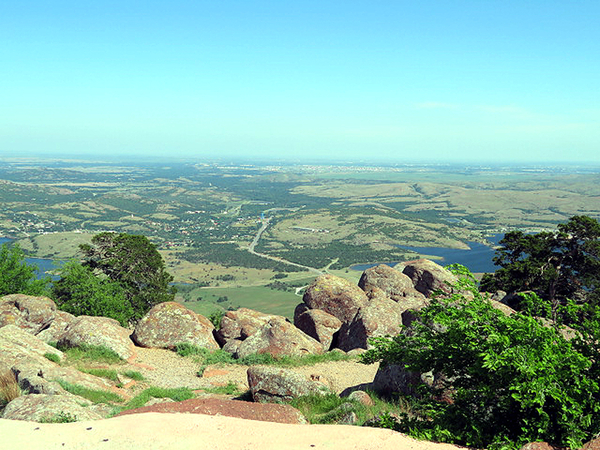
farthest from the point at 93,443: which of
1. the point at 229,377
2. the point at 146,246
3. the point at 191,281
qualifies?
the point at 191,281

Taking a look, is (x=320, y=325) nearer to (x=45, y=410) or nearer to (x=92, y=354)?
(x=92, y=354)

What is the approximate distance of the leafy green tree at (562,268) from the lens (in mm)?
40750

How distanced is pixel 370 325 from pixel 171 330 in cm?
1376

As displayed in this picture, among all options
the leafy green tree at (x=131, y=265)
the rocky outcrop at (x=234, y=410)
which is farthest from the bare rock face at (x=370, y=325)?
the leafy green tree at (x=131, y=265)

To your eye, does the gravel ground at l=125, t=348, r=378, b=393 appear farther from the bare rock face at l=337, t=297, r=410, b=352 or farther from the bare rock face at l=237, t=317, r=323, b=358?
the bare rock face at l=337, t=297, r=410, b=352

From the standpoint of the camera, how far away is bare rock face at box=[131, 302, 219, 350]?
28.2 metres

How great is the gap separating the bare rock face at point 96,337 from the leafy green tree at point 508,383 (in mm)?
19626

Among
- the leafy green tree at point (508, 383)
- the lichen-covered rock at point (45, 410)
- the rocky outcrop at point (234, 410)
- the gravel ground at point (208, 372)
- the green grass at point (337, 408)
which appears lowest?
the gravel ground at point (208, 372)

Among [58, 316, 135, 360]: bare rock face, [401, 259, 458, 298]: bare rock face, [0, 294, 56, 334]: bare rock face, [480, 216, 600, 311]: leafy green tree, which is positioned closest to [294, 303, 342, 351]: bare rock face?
[401, 259, 458, 298]: bare rock face

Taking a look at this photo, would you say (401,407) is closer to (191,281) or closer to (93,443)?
(93,443)

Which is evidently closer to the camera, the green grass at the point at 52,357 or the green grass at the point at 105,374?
the green grass at the point at 105,374

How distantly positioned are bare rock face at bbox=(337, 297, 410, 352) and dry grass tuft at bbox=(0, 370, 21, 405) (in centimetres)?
2008

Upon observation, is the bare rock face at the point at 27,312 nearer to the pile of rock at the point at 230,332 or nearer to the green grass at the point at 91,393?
the pile of rock at the point at 230,332

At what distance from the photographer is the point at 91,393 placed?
16250mm
